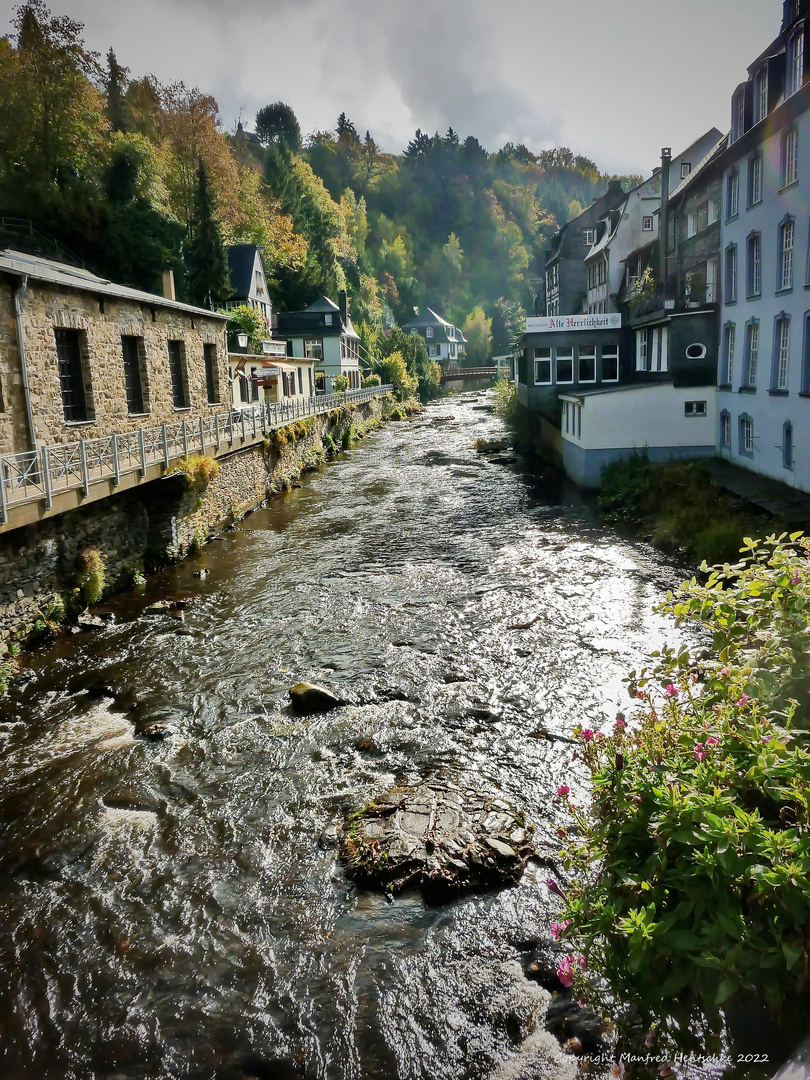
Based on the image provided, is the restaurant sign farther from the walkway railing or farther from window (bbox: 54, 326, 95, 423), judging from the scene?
window (bbox: 54, 326, 95, 423)

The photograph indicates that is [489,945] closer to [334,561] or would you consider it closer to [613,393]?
[334,561]

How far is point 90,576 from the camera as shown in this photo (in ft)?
48.3

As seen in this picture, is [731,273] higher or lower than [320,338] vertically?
lower

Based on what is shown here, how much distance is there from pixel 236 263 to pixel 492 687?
4827 cm

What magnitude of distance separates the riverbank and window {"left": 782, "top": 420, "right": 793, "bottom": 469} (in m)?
15.3

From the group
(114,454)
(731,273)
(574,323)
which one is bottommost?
(114,454)

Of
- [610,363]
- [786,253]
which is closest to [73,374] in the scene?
[786,253]

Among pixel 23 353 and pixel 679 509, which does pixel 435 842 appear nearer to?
pixel 23 353

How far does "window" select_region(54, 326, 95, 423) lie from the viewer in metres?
16.2

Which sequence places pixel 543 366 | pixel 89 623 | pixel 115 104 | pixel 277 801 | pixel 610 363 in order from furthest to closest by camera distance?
pixel 115 104
pixel 543 366
pixel 610 363
pixel 89 623
pixel 277 801

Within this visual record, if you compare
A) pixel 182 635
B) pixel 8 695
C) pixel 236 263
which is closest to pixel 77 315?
pixel 182 635

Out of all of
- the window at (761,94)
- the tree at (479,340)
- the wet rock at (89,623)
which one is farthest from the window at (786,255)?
the tree at (479,340)

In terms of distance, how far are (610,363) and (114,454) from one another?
81.3 ft

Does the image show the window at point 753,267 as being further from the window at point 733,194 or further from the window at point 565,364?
the window at point 565,364
